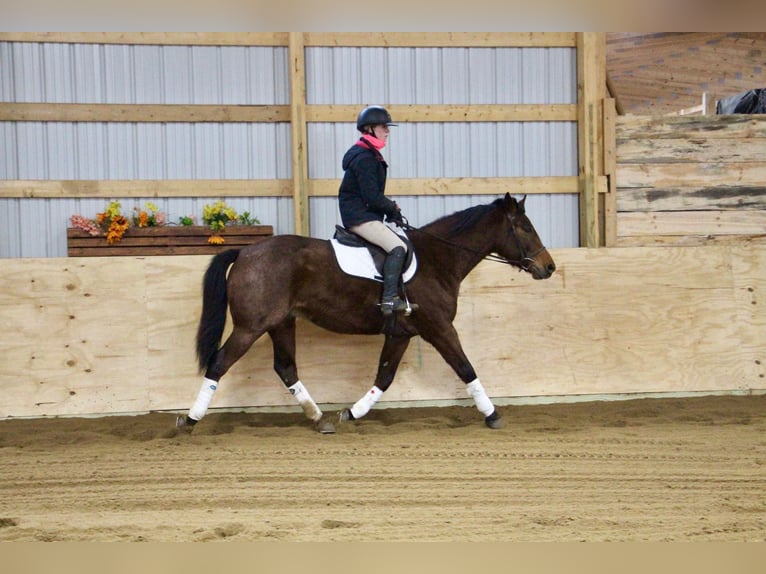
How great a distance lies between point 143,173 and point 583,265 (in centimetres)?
553

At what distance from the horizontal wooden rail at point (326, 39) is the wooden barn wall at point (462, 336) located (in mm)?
3743

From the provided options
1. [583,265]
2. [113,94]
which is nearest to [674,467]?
[583,265]

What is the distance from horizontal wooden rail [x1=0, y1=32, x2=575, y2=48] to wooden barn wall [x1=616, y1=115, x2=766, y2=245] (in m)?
1.63

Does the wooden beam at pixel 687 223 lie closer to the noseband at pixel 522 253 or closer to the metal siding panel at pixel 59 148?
the noseband at pixel 522 253

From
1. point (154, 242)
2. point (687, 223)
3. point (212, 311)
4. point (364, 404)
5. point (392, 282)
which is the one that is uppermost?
point (687, 223)

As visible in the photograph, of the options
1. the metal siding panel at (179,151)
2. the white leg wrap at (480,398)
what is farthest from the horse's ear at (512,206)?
the metal siding panel at (179,151)

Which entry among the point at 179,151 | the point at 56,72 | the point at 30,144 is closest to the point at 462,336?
the point at 179,151

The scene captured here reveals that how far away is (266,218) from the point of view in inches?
378

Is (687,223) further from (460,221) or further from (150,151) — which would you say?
(150,151)

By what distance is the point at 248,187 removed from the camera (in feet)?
31.2

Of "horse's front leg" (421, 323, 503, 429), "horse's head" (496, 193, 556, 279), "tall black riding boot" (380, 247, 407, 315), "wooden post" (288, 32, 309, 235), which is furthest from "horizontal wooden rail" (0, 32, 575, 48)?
"horse's front leg" (421, 323, 503, 429)

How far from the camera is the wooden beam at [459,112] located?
31.1 feet

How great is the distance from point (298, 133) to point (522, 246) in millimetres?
4062
